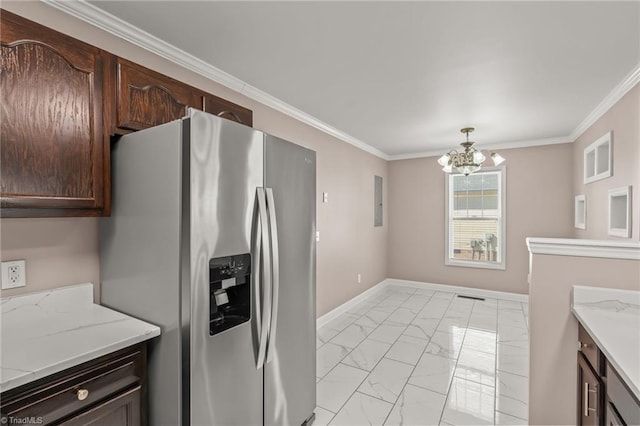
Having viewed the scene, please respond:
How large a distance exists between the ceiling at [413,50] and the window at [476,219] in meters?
1.85

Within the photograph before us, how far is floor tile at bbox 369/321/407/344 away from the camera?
342 centimetres

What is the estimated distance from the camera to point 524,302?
4.70 m

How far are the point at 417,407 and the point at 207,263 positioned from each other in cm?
194

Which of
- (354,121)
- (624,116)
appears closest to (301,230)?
(354,121)

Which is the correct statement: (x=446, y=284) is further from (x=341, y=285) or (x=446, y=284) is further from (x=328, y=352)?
(x=328, y=352)

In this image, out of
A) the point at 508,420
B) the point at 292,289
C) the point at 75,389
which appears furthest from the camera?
the point at 508,420

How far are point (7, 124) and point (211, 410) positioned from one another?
1.49 meters

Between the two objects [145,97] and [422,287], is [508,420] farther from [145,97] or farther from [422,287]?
[422,287]

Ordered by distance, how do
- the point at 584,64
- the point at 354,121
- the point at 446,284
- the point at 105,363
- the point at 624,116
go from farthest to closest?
1. the point at 446,284
2. the point at 354,121
3. the point at 624,116
4. the point at 584,64
5. the point at 105,363

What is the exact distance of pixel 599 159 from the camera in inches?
131

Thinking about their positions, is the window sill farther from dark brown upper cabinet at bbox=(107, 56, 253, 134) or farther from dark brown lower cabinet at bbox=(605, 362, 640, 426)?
dark brown upper cabinet at bbox=(107, 56, 253, 134)

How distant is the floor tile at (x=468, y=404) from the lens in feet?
7.02

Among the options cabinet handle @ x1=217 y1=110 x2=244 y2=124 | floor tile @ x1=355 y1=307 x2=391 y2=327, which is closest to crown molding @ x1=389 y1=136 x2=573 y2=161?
floor tile @ x1=355 y1=307 x2=391 y2=327

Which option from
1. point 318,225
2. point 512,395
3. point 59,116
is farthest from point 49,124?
point 512,395
